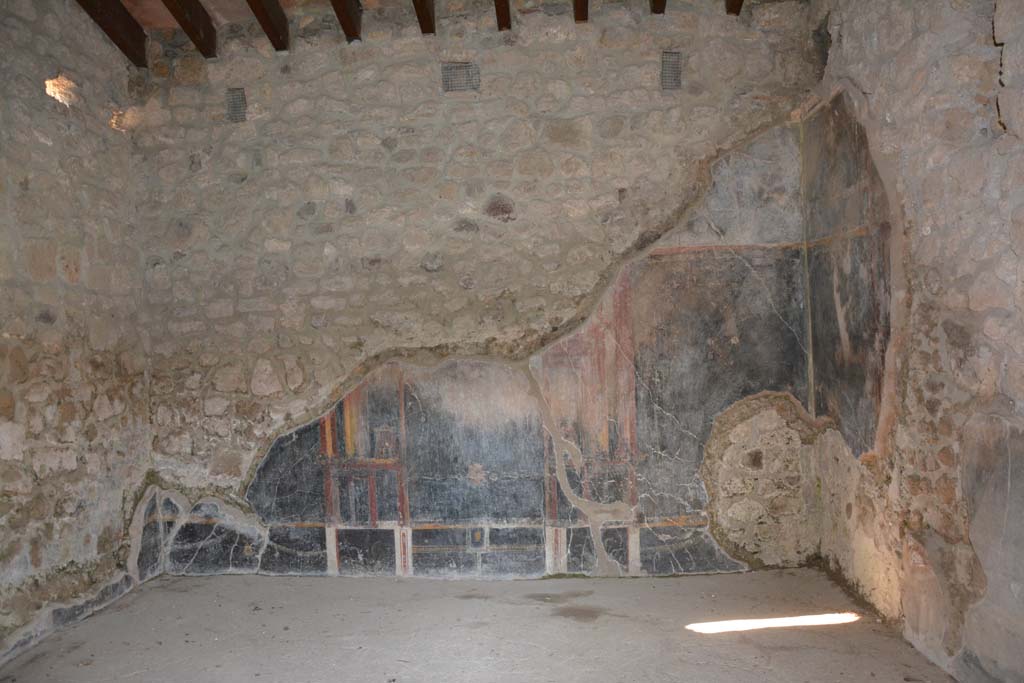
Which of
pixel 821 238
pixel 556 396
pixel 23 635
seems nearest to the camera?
pixel 23 635

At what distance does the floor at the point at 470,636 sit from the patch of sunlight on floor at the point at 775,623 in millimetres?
33

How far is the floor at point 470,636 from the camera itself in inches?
101

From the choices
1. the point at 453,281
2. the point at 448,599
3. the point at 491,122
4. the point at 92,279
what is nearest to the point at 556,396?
the point at 453,281

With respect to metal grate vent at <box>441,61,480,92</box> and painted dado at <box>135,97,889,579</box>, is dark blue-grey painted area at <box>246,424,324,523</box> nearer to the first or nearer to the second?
painted dado at <box>135,97,889,579</box>

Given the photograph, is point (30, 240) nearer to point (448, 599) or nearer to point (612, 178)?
point (448, 599)

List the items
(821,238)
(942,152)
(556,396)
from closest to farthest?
(942,152)
(821,238)
(556,396)

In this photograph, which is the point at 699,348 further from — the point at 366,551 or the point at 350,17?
the point at 350,17

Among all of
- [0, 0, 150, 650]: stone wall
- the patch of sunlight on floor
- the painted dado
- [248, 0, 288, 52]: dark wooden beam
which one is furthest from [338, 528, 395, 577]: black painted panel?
[248, 0, 288, 52]: dark wooden beam

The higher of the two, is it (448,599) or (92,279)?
(92,279)

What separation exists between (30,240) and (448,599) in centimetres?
245

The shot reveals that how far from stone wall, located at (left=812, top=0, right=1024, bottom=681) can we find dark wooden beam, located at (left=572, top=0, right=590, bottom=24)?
1217mm

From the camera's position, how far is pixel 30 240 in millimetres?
3014

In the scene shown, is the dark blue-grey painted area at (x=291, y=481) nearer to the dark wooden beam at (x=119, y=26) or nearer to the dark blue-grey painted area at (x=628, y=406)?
the dark blue-grey painted area at (x=628, y=406)

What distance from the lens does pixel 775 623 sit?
2.89 meters
